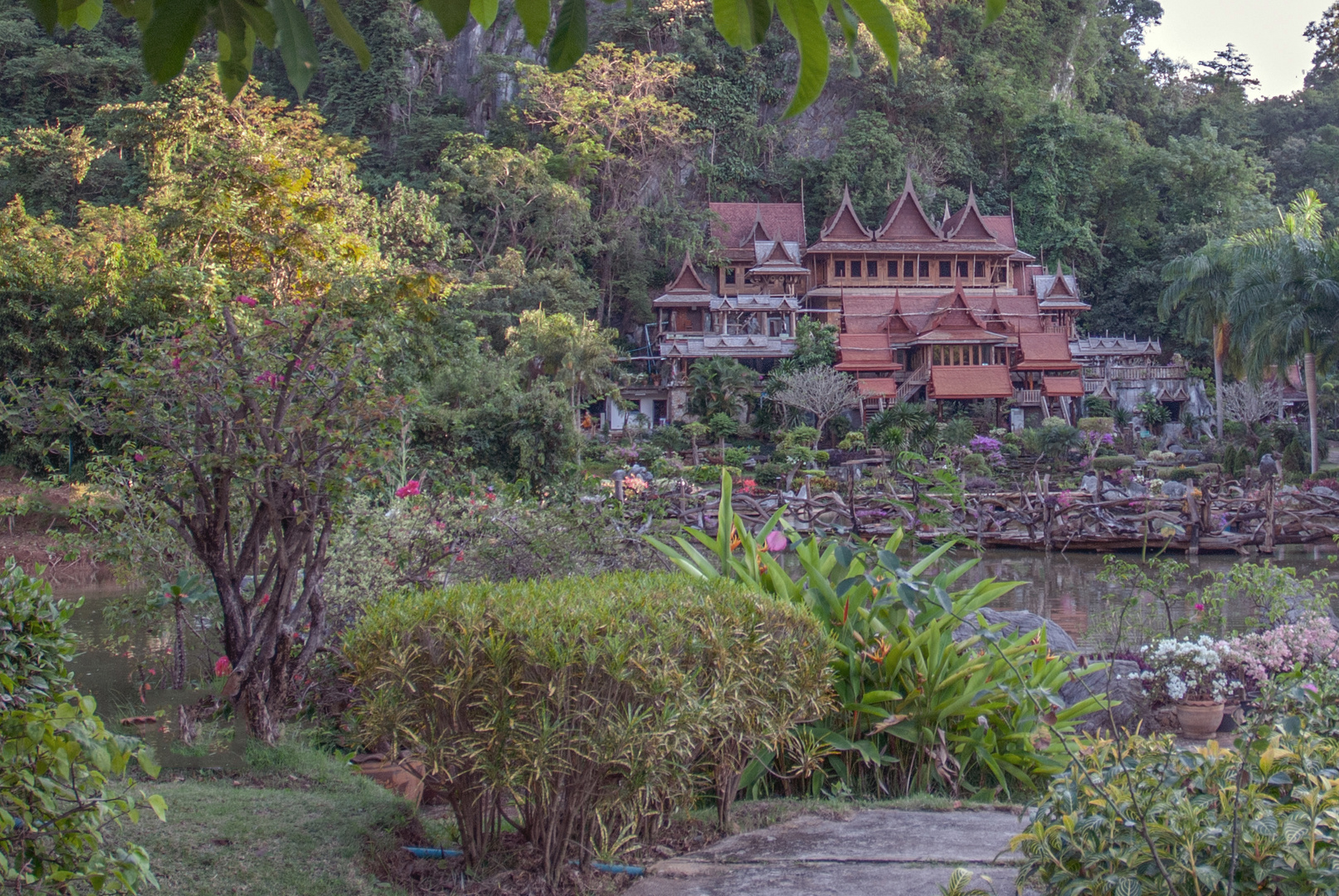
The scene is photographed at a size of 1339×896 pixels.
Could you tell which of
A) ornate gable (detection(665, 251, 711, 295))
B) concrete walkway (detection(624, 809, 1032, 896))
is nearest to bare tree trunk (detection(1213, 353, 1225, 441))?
ornate gable (detection(665, 251, 711, 295))

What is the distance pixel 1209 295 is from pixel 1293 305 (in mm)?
5771

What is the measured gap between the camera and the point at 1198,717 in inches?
231

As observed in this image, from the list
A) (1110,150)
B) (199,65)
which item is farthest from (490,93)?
(1110,150)

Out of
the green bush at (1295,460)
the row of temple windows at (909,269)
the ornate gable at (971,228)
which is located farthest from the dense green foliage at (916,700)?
the ornate gable at (971,228)

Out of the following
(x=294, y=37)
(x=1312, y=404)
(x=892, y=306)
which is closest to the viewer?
(x=294, y=37)

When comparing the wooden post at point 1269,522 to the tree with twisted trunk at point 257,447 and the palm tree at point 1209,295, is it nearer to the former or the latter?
the palm tree at point 1209,295

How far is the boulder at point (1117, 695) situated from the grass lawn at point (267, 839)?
11.9 ft

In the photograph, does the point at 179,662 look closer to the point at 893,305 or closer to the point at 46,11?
the point at 46,11

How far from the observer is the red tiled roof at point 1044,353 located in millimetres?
32438

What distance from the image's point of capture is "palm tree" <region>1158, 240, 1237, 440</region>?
29.6m

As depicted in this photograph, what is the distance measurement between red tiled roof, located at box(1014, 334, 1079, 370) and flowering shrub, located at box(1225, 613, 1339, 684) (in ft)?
90.8

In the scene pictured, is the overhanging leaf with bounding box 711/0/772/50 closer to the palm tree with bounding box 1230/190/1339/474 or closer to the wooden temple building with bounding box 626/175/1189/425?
the palm tree with bounding box 1230/190/1339/474

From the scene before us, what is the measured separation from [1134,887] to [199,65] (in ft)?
87.7

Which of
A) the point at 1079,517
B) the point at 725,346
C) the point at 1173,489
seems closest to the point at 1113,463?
the point at 1173,489
